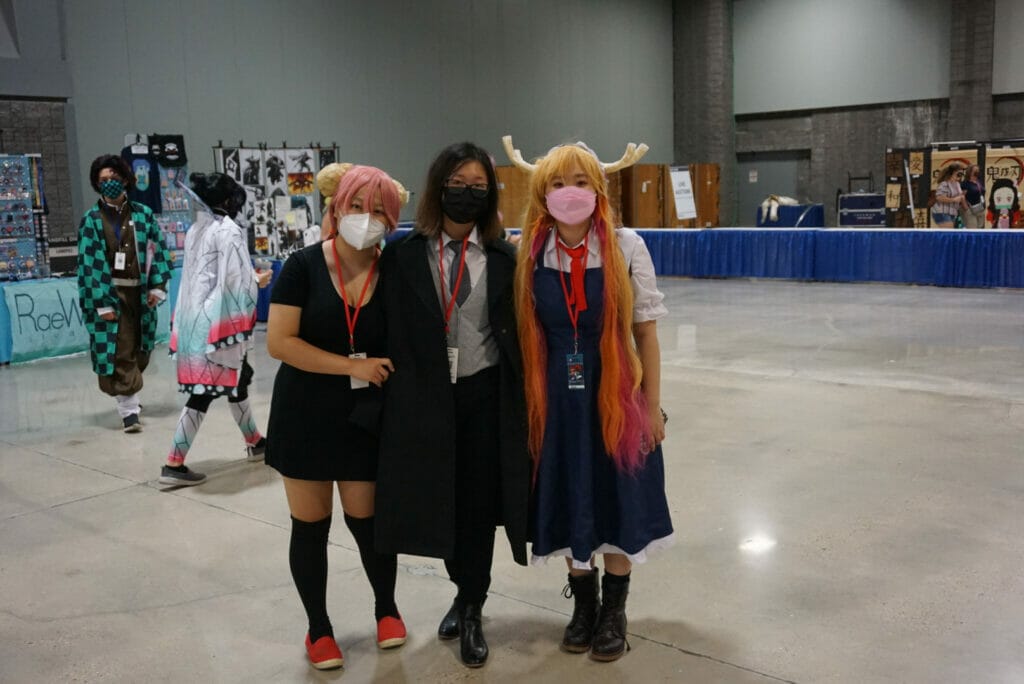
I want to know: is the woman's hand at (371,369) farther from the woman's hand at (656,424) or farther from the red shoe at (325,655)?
the red shoe at (325,655)

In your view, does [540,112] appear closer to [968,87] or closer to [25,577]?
[968,87]

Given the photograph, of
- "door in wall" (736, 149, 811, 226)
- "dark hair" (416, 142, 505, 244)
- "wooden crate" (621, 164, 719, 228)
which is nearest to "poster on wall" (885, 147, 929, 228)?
"wooden crate" (621, 164, 719, 228)

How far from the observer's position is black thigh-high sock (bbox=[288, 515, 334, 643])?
2869 mm

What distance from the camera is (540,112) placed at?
18797 mm

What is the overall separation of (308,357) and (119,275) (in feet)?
12.2

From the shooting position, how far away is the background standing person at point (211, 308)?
4781 mm

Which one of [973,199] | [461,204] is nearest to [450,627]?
[461,204]

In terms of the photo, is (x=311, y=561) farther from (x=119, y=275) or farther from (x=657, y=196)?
(x=657, y=196)

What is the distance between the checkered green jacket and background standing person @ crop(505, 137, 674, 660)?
3.80m

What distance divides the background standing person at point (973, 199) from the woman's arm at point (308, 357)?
14431 millimetres

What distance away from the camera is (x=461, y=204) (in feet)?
8.84

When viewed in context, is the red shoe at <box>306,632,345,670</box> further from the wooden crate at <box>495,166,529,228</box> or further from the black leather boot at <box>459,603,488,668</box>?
the wooden crate at <box>495,166,529,228</box>

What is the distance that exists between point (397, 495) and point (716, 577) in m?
1.47

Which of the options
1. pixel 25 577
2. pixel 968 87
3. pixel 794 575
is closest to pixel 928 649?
pixel 794 575
